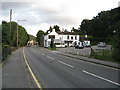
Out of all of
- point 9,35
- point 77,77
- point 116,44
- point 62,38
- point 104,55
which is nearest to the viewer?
point 77,77

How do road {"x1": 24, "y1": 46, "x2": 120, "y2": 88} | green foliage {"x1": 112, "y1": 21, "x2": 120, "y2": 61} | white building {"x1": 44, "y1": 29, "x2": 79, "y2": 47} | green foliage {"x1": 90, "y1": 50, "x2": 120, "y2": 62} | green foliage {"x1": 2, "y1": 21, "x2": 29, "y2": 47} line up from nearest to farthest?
1. road {"x1": 24, "y1": 46, "x2": 120, "y2": 88}
2. green foliage {"x1": 112, "y1": 21, "x2": 120, "y2": 61}
3. green foliage {"x1": 90, "y1": 50, "x2": 120, "y2": 62}
4. green foliage {"x1": 2, "y1": 21, "x2": 29, "y2": 47}
5. white building {"x1": 44, "y1": 29, "x2": 79, "y2": 47}

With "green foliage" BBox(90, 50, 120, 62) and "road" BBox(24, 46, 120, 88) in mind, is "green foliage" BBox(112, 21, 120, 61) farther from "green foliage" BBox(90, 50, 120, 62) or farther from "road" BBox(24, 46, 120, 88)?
"green foliage" BBox(90, 50, 120, 62)

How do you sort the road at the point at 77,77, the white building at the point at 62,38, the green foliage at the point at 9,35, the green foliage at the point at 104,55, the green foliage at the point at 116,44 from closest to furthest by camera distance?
the road at the point at 77,77 → the green foliage at the point at 116,44 → the green foliage at the point at 104,55 → the green foliage at the point at 9,35 → the white building at the point at 62,38

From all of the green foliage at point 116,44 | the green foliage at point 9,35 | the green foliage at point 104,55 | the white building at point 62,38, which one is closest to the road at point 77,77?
the green foliage at point 116,44

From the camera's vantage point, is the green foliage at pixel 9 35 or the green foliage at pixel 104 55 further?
the green foliage at pixel 9 35

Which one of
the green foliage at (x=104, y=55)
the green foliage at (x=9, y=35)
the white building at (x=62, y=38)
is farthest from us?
the white building at (x=62, y=38)

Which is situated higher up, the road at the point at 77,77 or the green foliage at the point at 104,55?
the green foliage at the point at 104,55

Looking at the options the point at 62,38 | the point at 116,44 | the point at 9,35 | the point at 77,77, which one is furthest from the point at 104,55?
the point at 62,38

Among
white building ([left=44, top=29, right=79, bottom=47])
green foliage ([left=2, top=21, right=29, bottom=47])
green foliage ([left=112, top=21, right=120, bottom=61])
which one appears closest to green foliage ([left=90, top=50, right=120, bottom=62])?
green foliage ([left=112, top=21, right=120, bottom=61])

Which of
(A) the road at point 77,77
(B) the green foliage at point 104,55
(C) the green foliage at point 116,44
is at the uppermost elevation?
(C) the green foliage at point 116,44

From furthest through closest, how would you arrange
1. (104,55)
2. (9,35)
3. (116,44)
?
(9,35) < (104,55) < (116,44)

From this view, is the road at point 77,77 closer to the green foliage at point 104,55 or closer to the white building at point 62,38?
the green foliage at point 104,55

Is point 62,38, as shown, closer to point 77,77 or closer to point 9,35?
point 9,35

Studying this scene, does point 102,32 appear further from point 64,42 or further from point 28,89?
point 28,89
